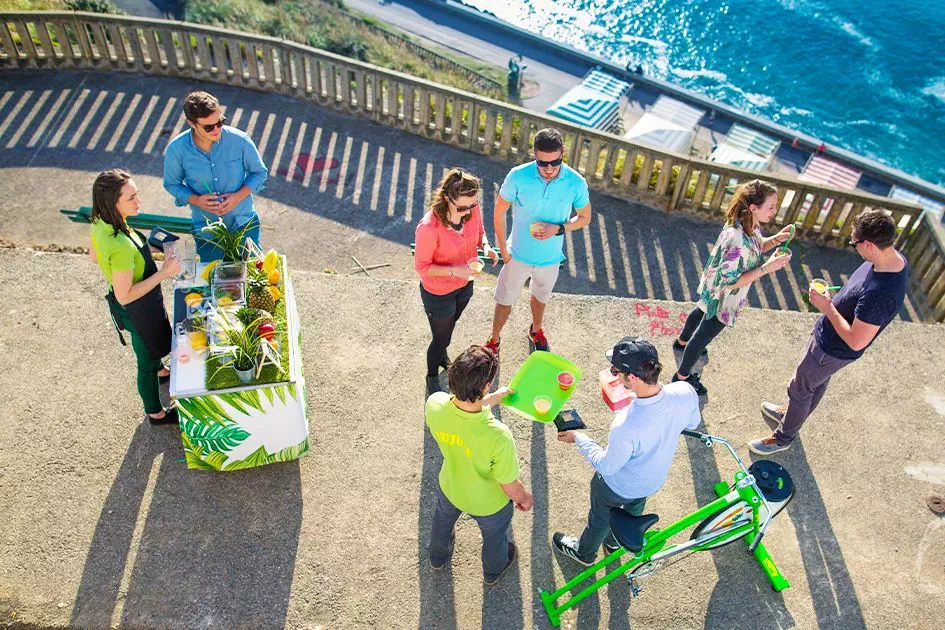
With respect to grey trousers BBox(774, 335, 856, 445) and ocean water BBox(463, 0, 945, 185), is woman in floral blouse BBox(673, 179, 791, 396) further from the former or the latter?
ocean water BBox(463, 0, 945, 185)

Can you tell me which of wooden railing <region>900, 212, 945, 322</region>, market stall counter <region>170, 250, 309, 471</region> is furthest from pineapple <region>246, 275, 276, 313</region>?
wooden railing <region>900, 212, 945, 322</region>

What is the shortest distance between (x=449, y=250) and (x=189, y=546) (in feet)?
8.88

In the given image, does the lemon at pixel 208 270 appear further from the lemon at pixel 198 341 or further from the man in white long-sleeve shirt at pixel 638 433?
the man in white long-sleeve shirt at pixel 638 433

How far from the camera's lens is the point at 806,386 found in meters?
5.20

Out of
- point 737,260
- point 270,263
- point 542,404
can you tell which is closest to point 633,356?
point 542,404

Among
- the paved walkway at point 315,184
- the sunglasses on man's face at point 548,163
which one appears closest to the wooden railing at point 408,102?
the paved walkway at point 315,184

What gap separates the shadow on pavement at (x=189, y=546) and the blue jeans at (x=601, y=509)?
1994mm

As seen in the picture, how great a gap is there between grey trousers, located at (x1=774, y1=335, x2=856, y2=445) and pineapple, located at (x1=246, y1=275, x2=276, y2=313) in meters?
3.88

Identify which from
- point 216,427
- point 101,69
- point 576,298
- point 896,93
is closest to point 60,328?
point 216,427

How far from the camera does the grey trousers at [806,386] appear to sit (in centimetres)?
501

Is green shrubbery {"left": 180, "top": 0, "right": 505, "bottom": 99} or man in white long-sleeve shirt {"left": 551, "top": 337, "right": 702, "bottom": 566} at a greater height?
man in white long-sleeve shirt {"left": 551, "top": 337, "right": 702, "bottom": 566}

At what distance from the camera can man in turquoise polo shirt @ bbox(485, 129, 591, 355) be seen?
16.9 feet

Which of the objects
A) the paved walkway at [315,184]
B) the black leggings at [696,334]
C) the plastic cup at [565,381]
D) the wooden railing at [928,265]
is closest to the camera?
the plastic cup at [565,381]

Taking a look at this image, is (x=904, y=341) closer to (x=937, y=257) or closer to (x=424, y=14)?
(x=937, y=257)
